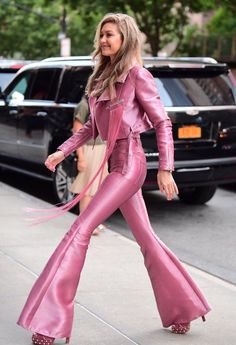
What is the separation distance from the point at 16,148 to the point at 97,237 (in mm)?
3686

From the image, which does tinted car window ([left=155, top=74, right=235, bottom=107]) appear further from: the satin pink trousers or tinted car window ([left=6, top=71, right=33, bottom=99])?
the satin pink trousers

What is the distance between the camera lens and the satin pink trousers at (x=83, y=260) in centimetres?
408

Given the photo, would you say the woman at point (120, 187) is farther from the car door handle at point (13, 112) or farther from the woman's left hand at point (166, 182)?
the car door handle at point (13, 112)

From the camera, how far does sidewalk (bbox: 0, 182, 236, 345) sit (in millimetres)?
4512

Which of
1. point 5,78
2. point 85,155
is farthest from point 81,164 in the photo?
point 5,78

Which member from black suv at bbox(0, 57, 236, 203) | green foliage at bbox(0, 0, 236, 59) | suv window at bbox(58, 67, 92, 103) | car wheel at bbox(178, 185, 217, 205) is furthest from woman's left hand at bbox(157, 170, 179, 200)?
green foliage at bbox(0, 0, 236, 59)

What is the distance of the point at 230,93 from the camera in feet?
30.6

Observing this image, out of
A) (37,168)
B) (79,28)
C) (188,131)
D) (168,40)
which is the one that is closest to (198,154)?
(188,131)

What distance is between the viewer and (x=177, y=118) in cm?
852

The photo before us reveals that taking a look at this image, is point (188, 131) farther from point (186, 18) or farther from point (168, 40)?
point (168, 40)

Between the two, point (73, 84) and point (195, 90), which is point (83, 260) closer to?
point (195, 90)

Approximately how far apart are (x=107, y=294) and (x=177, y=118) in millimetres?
3529

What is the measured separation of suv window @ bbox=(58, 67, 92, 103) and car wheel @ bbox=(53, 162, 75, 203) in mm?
870


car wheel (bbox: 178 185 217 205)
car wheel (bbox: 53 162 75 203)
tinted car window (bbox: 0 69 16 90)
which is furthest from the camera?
tinted car window (bbox: 0 69 16 90)
